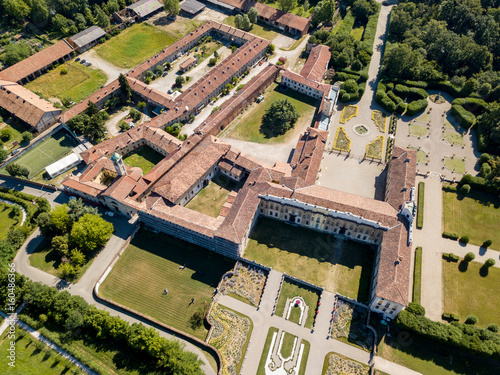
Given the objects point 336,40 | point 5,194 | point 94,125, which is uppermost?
point 336,40

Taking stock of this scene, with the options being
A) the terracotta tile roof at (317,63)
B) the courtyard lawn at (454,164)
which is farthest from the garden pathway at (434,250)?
the terracotta tile roof at (317,63)

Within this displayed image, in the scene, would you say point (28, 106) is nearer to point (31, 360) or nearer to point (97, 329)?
point (31, 360)

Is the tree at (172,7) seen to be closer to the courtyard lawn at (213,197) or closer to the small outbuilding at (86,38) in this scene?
the small outbuilding at (86,38)

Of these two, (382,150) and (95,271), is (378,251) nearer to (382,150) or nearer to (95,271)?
(382,150)

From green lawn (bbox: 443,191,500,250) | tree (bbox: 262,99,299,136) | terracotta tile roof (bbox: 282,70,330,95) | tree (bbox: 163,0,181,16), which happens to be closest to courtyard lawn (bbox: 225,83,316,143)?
tree (bbox: 262,99,299,136)

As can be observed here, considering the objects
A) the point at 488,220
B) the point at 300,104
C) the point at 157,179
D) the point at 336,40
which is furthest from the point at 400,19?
the point at 157,179

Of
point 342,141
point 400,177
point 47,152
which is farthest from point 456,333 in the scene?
point 47,152

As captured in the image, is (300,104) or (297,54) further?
(297,54)
